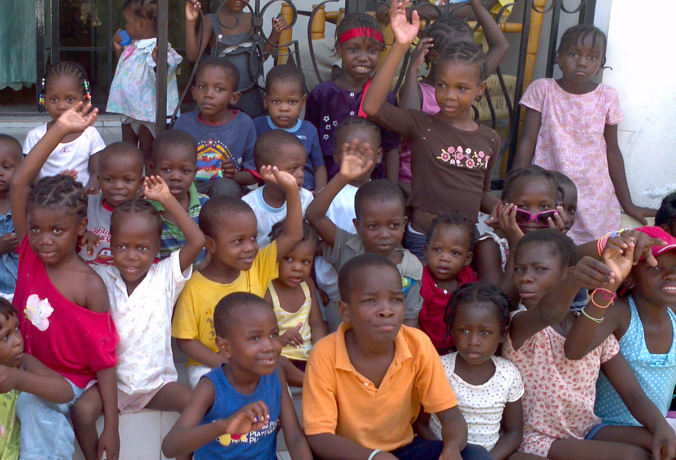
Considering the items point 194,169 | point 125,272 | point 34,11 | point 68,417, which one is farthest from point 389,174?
point 34,11

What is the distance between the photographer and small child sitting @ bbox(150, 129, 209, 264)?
3.34m

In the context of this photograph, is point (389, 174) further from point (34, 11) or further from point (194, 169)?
point (34, 11)

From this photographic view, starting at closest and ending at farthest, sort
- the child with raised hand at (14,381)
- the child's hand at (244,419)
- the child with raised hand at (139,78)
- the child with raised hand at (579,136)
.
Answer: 1. the child's hand at (244,419)
2. the child with raised hand at (14,381)
3. the child with raised hand at (579,136)
4. the child with raised hand at (139,78)

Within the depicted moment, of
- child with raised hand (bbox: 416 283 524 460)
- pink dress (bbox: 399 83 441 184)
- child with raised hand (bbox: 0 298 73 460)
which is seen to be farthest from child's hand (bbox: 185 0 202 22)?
child with raised hand (bbox: 416 283 524 460)

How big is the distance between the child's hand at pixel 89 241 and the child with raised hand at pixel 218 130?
2.52 feet

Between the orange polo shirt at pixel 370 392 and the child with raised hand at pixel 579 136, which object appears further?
the child with raised hand at pixel 579 136

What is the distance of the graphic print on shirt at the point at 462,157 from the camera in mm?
3752

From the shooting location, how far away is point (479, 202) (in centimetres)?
384

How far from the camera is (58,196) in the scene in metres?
2.81

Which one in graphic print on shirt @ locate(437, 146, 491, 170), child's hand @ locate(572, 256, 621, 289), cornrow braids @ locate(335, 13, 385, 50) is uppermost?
cornrow braids @ locate(335, 13, 385, 50)

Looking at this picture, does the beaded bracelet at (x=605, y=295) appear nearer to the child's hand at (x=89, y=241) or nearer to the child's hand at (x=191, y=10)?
the child's hand at (x=89, y=241)

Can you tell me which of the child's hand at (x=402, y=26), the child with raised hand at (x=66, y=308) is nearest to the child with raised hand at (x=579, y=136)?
the child's hand at (x=402, y=26)

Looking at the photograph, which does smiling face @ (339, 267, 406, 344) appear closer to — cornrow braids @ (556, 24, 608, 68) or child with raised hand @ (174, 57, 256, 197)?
child with raised hand @ (174, 57, 256, 197)

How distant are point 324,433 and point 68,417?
925mm
